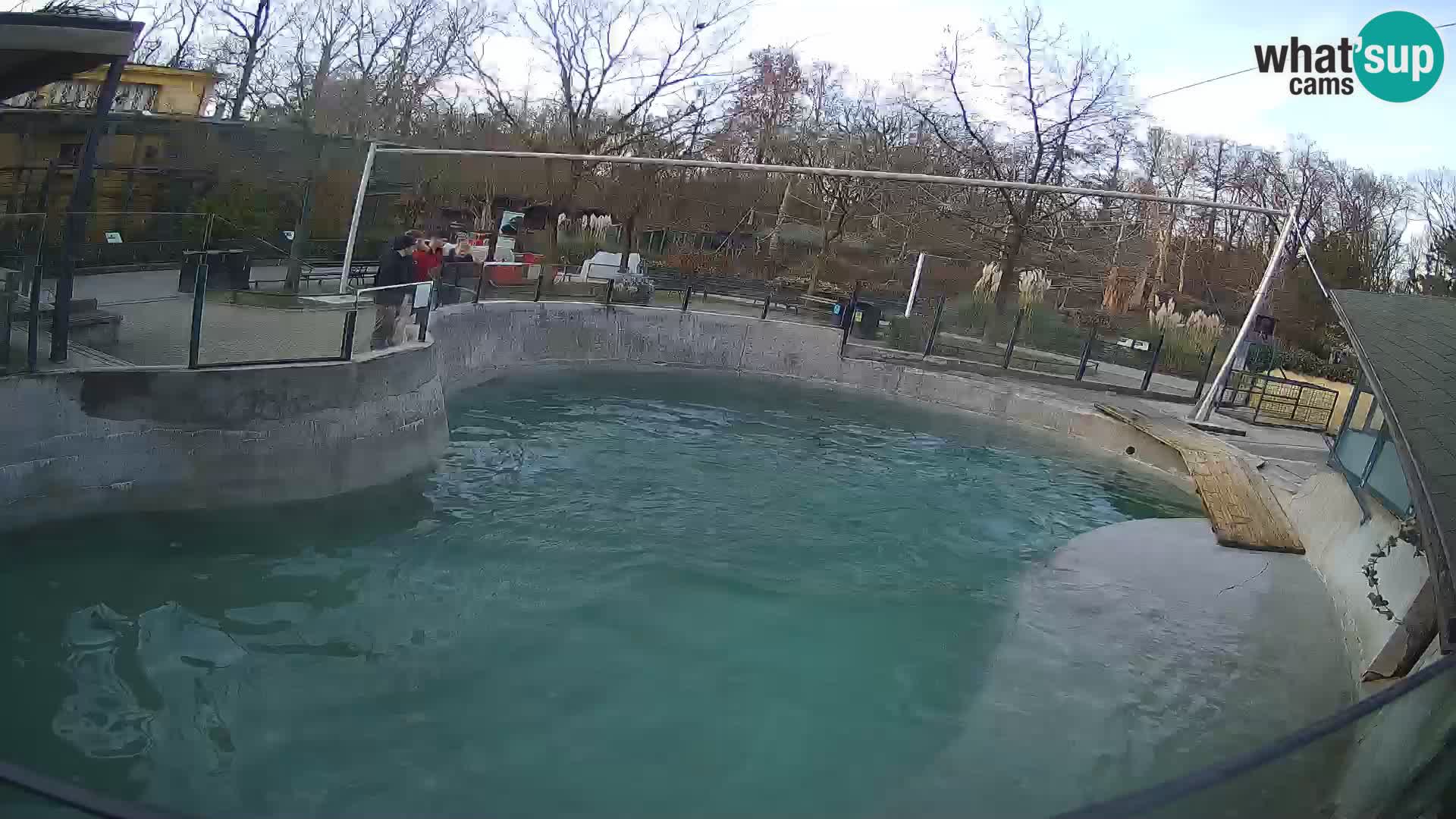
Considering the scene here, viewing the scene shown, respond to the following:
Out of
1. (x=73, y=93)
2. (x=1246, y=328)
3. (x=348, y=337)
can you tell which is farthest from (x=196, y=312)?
(x=1246, y=328)

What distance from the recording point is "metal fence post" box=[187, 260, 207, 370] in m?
8.55

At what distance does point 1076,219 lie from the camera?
27.4 metres

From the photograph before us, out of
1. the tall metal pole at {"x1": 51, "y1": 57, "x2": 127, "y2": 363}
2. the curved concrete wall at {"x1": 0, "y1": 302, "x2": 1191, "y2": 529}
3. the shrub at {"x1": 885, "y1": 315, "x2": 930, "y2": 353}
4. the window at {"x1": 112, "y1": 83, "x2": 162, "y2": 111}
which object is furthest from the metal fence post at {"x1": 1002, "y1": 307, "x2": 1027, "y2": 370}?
the window at {"x1": 112, "y1": 83, "x2": 162, "y2": 111}

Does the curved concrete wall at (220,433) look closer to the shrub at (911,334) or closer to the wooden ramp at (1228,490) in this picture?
the wooden ramp at (1228,490)

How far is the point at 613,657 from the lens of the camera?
7.42 metres

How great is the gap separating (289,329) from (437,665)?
4195mm

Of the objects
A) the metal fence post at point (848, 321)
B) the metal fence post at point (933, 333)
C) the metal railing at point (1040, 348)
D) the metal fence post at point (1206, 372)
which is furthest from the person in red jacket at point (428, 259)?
the metal fence post at point (1206, 372)

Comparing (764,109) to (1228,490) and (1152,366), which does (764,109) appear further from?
(1228,490)

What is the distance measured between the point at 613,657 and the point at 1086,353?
46.6 ft

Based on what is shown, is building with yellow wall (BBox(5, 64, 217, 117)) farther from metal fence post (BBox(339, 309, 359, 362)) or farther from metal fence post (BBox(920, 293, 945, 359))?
metal fence post (BBox(920, 293, 945, 359))

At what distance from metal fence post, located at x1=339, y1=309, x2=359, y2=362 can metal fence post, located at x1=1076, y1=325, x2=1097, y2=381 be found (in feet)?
44.9

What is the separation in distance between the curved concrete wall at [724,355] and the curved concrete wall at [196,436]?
4445 millimetres

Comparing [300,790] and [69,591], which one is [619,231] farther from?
[300,790]

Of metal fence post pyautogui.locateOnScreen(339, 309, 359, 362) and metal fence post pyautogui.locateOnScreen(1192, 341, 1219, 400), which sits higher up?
metal fence post pyautogui.locateOnScreen(1192, 341, 1219, 400)
